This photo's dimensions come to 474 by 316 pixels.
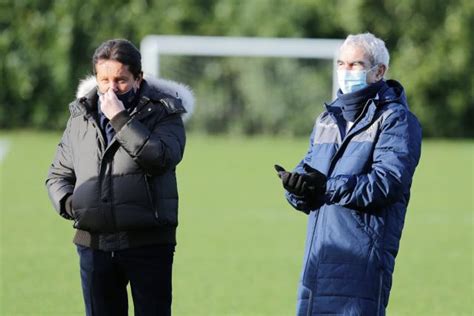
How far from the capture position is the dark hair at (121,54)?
16.3 feet

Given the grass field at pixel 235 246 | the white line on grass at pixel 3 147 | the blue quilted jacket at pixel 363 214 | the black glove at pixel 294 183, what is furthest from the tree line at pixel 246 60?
the black glove at pixel 294 183

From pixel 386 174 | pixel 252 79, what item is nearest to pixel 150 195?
pixel 386 174

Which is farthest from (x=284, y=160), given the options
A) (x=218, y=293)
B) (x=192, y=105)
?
(x=192, y=105)

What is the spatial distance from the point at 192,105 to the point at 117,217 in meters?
0.70

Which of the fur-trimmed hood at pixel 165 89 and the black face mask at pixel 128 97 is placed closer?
→ the black face mask at pixel 128 97

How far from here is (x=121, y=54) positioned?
4.96 metres

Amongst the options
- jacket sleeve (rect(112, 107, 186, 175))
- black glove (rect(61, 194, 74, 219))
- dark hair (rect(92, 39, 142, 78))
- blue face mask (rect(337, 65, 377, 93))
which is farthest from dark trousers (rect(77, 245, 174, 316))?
blue face mask (rect(337, 65, 377, 93))

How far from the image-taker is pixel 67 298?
861 centimetres

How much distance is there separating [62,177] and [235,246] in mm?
6577

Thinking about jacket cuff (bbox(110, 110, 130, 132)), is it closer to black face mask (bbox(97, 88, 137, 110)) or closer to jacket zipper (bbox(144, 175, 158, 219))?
black face mask (bbox(97, 88, 137, 110))

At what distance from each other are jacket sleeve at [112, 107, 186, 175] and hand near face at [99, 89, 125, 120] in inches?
2.6

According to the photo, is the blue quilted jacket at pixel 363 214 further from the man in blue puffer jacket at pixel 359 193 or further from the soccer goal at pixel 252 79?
the soccer goal at pixel 252 79

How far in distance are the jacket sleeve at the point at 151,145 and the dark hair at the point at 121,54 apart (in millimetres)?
244

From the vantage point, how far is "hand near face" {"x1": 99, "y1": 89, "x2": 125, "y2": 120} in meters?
4.94
